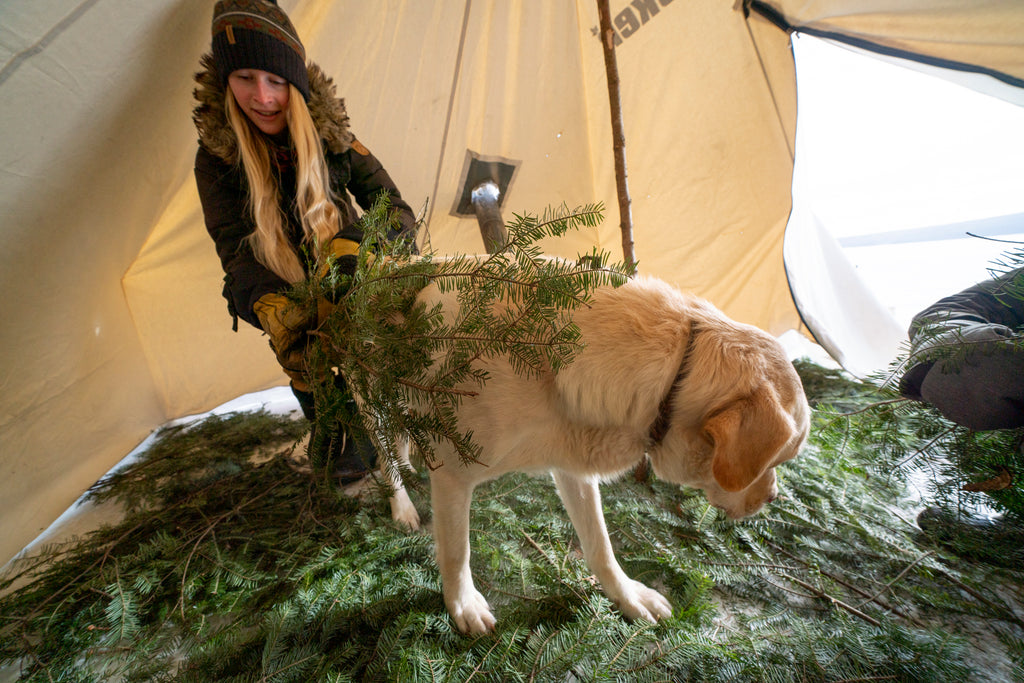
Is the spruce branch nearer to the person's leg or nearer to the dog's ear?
the dog's ear

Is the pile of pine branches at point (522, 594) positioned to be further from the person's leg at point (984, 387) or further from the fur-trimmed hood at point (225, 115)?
the fur-trimmed hood at point (225, 115)

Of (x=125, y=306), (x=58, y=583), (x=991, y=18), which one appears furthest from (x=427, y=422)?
(x=991, y=18)

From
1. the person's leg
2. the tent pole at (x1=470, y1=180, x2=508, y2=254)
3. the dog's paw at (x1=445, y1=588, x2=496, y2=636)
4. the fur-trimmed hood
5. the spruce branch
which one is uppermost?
the fur-trimmed hood

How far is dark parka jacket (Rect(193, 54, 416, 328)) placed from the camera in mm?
1602

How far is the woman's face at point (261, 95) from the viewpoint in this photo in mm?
1555

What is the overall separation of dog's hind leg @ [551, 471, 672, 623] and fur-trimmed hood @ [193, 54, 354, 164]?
164cm

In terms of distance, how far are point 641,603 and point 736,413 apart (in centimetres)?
86

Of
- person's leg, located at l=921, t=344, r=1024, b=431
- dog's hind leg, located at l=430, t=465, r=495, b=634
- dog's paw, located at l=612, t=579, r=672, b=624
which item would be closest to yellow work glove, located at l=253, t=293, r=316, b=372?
dog's hind leg, located at l=430, t=465, r=495, b=634

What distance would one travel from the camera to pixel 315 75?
1.71 metres

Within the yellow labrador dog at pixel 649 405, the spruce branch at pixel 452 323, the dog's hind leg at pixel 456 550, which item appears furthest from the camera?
the dog's hind leg at pixel 456 550

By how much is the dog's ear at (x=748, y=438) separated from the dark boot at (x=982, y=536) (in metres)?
1.17

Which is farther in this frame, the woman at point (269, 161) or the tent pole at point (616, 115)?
the tent pole at point (616, 115)

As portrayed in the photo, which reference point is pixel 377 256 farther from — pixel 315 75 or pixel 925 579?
pixel 925 579

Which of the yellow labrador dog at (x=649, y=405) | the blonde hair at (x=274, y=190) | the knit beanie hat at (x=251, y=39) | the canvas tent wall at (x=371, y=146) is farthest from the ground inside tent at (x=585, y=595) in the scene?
the knit beanie hat at (x=251, y=39)
